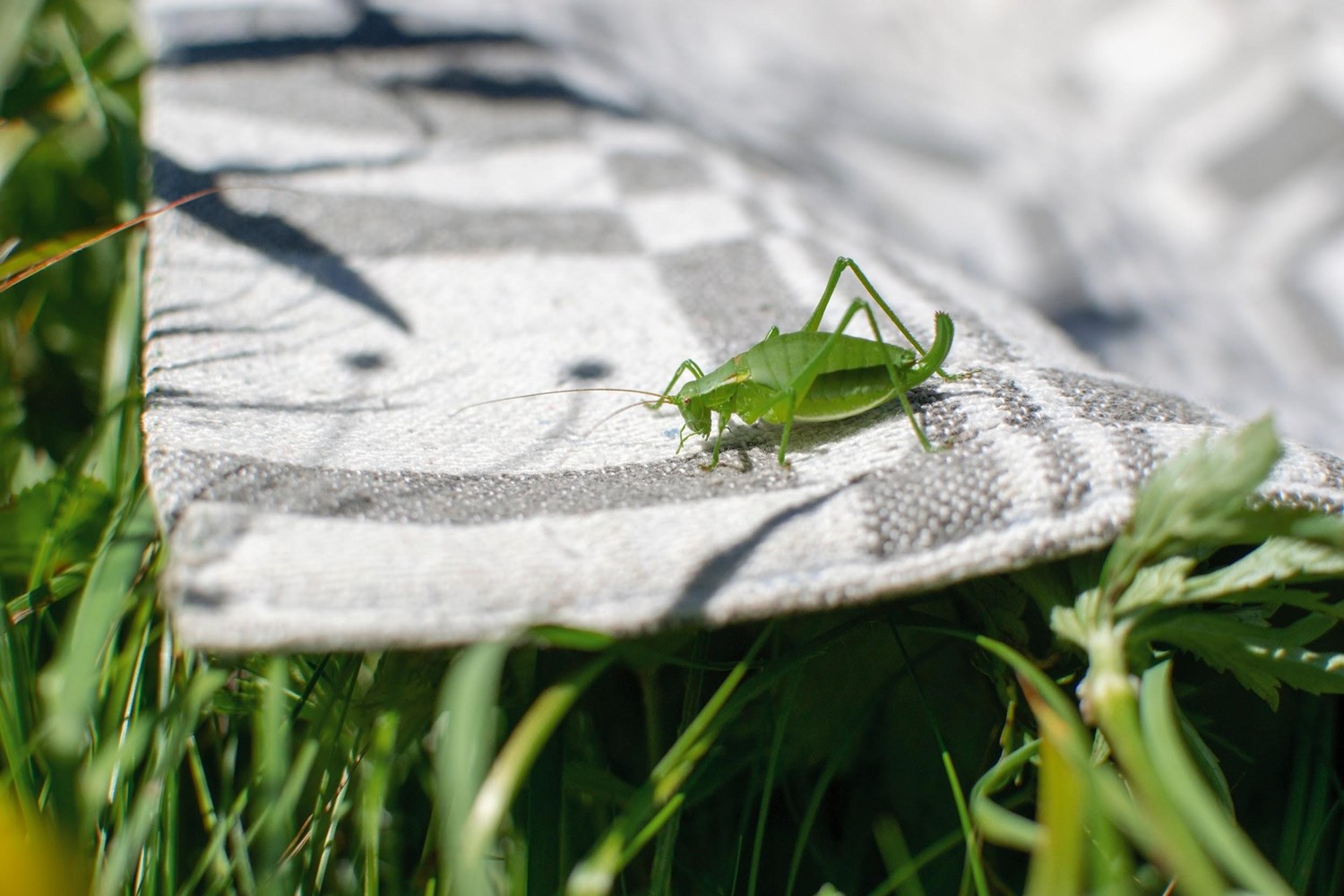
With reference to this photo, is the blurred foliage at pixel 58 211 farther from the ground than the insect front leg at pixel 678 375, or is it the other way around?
the insect front leg at pixel 678 375

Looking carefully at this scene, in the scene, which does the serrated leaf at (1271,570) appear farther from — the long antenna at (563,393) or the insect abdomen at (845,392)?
the long antenna at (563,393)

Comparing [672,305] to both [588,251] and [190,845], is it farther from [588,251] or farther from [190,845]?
[190,845]

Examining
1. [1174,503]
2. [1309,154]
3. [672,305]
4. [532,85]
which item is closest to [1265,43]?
[1309,154]

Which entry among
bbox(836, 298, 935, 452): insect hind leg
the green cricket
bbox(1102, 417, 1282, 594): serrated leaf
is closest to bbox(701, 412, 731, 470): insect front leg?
the green cricket

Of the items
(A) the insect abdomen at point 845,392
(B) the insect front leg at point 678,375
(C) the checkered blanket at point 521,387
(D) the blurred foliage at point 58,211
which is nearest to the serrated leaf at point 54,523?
(C) the checkered blanket at point 521,387

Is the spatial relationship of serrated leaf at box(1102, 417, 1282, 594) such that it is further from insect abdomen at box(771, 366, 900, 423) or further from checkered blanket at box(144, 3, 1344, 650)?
insect abdomen at box(771, 366, 900, 423)
